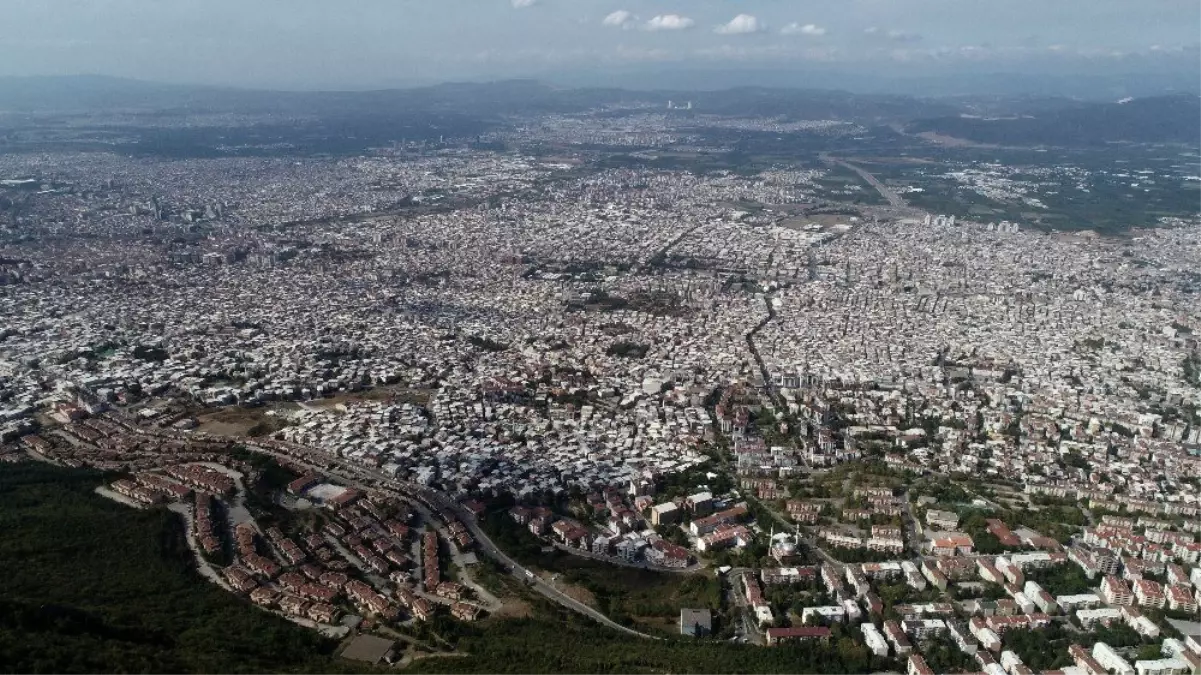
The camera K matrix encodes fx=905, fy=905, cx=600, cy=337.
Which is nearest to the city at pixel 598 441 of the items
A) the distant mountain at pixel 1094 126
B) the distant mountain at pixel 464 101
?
the distant mountain at pixel 1094 126

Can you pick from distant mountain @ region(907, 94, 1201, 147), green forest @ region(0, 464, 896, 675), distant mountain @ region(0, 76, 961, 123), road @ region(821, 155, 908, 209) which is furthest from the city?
distant mountain @ region(0, 76, 961, 123)

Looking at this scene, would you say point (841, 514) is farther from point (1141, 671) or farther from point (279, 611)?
point (279, 611)

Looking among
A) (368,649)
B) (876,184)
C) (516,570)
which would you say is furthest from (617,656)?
(876,184)

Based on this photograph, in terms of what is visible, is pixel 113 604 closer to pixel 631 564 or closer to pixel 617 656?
pixel 617 656

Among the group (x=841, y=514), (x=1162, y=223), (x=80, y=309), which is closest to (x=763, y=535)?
(x=841, y=514)

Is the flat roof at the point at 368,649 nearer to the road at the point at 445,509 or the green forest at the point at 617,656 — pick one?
the green forest at the point at 617,656

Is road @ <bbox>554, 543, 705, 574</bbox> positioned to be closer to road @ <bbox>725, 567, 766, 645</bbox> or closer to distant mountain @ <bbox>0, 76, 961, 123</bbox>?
road @ <bbox>725, 567, 766, 645</bbox>
